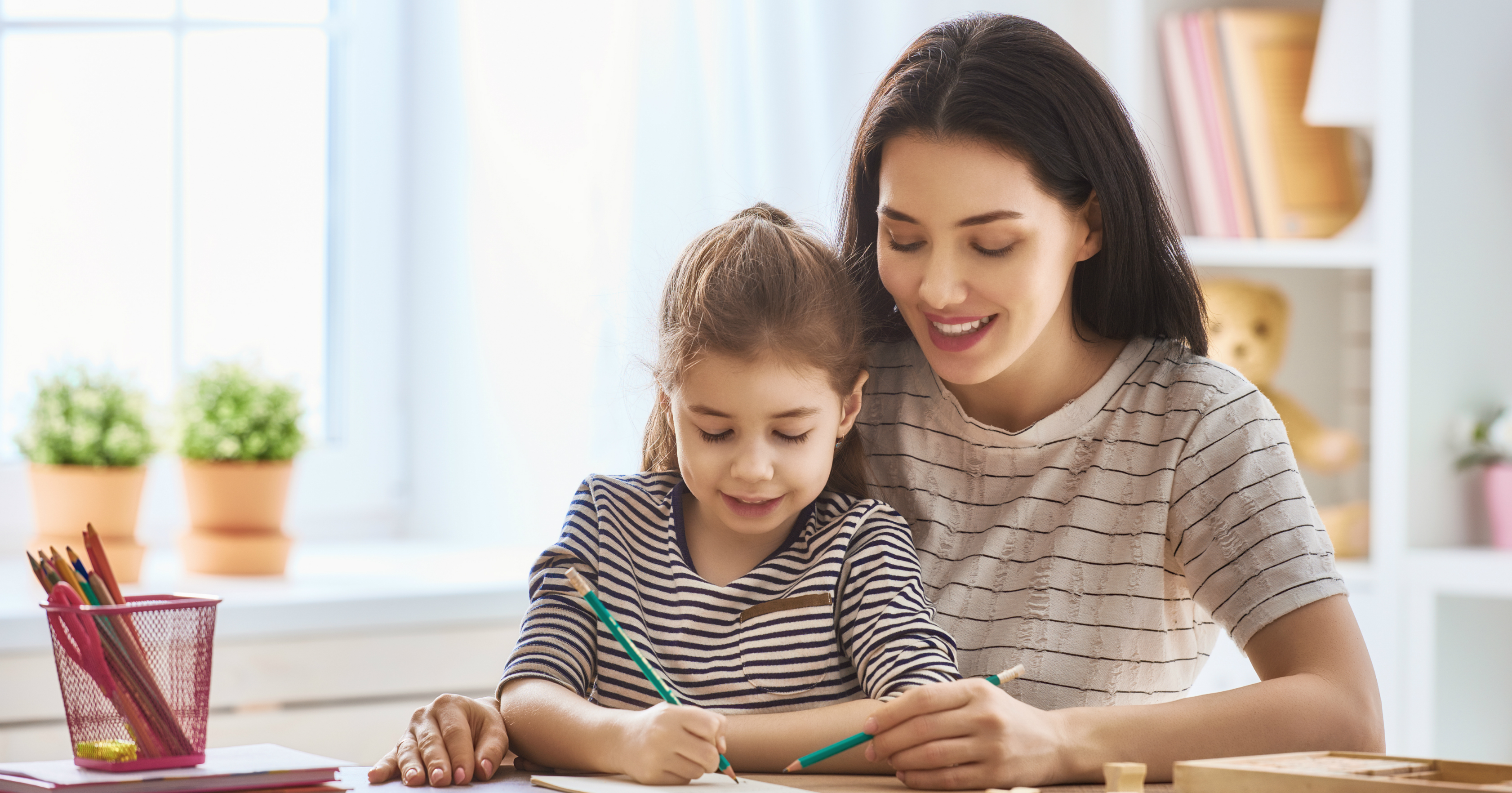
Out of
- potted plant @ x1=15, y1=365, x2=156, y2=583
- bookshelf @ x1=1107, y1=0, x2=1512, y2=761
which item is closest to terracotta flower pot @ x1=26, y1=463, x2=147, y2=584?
potted plant @ x1=15, y1=365, x2=156, y2=583

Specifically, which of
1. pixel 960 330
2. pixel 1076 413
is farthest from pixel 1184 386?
pixel 960 330

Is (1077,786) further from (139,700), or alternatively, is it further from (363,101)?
(363,101)

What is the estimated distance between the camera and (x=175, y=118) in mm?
2375

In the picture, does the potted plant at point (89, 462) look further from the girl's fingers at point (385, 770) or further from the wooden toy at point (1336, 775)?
the wooden toy at point (1336, 775)

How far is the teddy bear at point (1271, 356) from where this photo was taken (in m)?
2.35

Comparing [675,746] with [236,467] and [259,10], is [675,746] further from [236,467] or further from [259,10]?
[259,10]

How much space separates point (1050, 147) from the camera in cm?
123

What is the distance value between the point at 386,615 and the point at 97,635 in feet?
3.68

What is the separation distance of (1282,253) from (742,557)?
4.62 ft

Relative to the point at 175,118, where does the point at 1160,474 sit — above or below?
below

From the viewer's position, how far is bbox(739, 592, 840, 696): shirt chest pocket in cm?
110

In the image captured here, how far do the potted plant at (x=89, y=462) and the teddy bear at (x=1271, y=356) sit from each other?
1578 mm

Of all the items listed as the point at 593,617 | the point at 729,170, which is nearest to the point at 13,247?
the point at 729,170

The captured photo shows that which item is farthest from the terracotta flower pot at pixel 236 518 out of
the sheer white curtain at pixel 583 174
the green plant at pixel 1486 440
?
the green plant at pixel 1486 440
